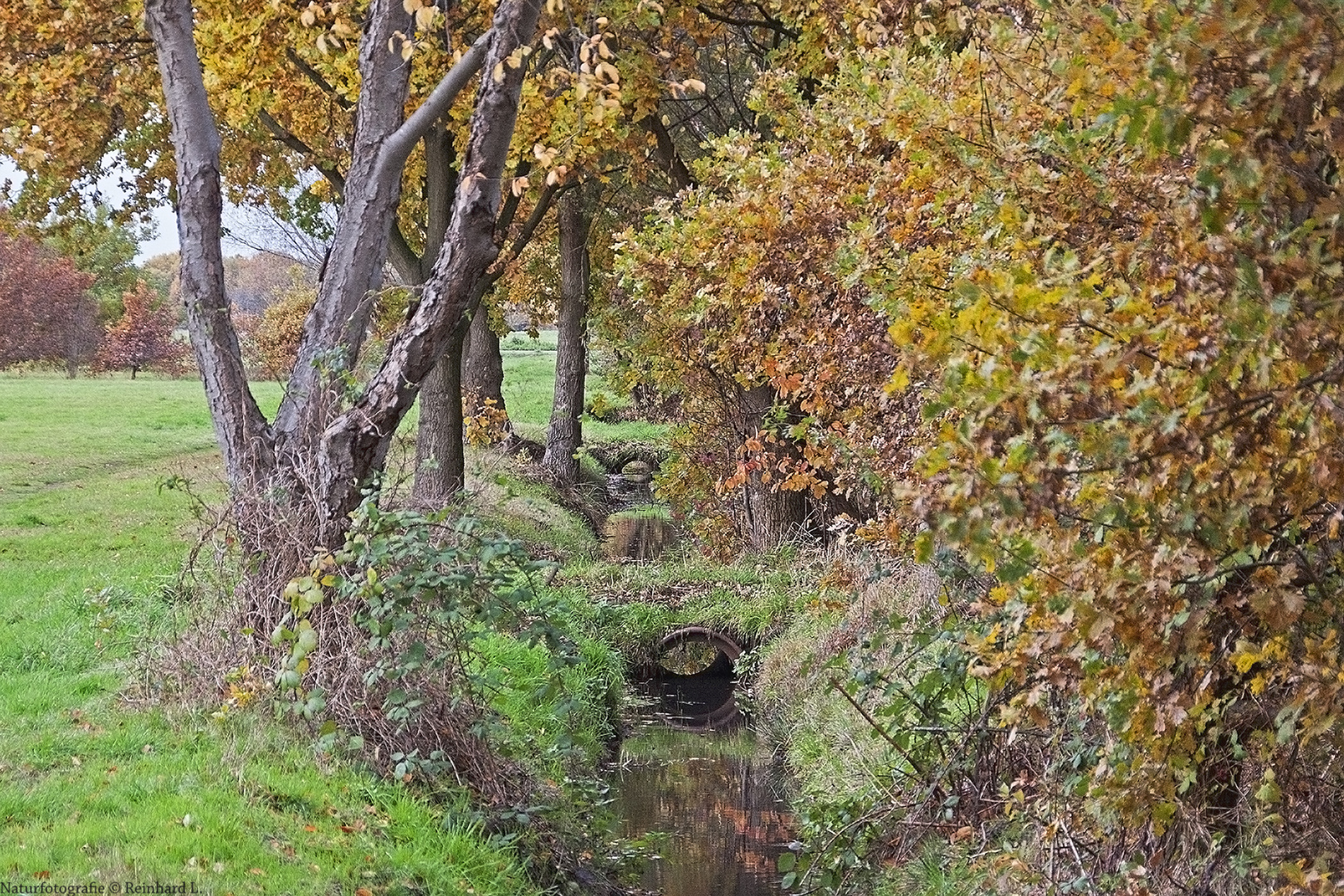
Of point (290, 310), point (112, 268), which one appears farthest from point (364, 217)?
point (112, 268)

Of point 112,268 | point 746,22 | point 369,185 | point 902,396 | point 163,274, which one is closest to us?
point 369,185

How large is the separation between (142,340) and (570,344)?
42550 mm

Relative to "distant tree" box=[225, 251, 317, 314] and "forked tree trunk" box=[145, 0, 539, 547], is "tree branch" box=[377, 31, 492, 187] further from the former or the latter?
"distant tree" box=[225, 251, 317, 314]

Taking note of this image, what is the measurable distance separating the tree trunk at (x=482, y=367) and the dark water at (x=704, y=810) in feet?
40.3

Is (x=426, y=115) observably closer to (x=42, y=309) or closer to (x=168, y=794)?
(x=168, y=794)

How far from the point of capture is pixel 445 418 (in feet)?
50.5

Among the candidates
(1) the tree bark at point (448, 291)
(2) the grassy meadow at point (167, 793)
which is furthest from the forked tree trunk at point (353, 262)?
(2) the grassy meadow at point (167, 793)

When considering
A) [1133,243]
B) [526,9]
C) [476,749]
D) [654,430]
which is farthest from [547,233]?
[1133,243]

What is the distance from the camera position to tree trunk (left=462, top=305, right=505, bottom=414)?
23062mm

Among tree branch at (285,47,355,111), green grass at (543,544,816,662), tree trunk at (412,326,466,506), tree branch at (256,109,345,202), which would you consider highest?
tree branch at (285,47,355,111)

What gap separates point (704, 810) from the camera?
973 cm

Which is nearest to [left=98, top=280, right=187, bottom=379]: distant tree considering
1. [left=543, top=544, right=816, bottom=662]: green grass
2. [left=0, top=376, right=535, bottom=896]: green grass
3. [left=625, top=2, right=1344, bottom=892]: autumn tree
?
[left=543, top=544, right=816, bottom=662]: green grass

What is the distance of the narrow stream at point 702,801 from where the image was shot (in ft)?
27.5

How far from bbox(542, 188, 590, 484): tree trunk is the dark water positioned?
1093cm
